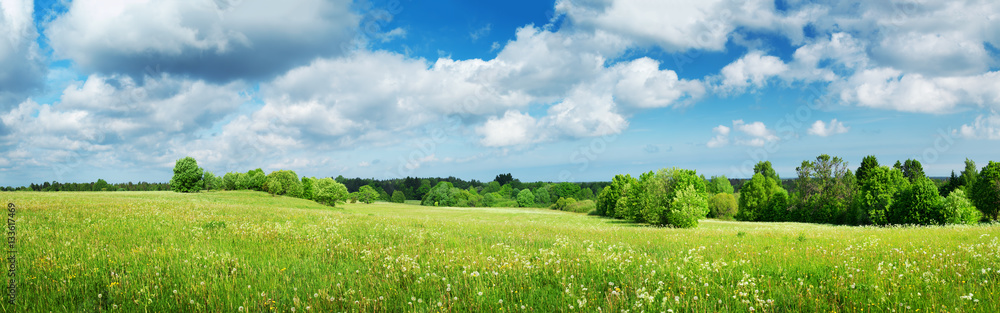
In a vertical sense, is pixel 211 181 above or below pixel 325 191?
above

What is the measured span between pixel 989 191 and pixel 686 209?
42.8 meters

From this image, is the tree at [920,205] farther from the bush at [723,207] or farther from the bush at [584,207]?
the bush at [584,207]

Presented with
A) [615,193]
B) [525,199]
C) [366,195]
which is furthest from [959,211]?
[366,195]

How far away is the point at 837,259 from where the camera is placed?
8.79m

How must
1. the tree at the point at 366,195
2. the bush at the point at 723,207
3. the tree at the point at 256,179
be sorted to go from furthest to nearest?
the tree at the point at 366,195, the tree at the point at 256,179, the bush at the point at 723,207

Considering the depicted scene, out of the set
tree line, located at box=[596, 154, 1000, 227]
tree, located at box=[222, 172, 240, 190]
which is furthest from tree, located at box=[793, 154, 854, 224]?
tree, located at box=[222, 172, 240, 190]

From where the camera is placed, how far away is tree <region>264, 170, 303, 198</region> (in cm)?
9175

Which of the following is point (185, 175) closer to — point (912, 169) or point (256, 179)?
point (256, 179)

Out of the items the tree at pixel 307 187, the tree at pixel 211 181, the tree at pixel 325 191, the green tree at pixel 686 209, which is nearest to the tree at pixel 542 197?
the tree at pixel 307 187

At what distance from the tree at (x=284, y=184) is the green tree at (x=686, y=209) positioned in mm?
83076

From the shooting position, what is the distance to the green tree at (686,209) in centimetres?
3619

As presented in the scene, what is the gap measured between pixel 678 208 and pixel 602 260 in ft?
106

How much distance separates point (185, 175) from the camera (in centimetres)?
7769

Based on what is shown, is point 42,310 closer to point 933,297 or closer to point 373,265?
point 373,265
